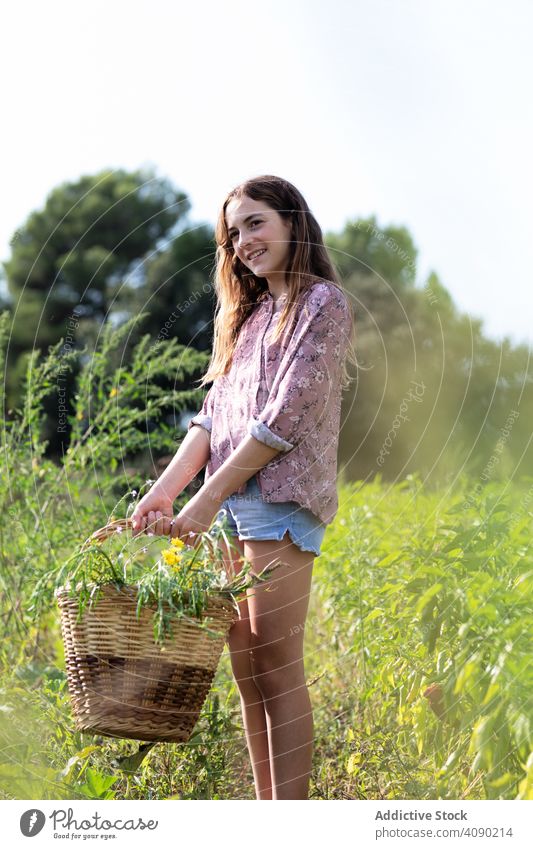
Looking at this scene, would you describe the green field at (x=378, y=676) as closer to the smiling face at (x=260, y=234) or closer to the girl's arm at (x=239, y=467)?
the girl's arm at (x=239, y=467)

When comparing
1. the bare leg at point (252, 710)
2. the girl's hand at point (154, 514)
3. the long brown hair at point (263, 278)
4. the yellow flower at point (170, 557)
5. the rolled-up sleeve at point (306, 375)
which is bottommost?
the bare leg at point (252, 710)

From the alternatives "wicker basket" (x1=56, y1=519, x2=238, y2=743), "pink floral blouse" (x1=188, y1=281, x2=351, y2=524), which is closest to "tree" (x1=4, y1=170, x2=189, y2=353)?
"pink floral blouse" (x1=188, y1=281, x2=351, y2=524)

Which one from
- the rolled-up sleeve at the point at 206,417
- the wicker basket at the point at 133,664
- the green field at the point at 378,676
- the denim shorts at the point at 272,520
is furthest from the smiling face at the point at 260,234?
the wicker basket at the point at 133,664

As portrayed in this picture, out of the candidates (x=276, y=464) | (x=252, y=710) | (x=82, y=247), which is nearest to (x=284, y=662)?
(x=252, y=710)

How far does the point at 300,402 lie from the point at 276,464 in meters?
0.16

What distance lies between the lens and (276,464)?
2207mm

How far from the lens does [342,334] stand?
2258 millimetres

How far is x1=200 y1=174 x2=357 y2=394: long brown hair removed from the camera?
2.34 meters

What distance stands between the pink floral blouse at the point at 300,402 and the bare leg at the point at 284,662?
0.14 meters

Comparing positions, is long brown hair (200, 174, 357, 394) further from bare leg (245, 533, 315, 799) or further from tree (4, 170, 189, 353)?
tree (4, 170, 189, 353)

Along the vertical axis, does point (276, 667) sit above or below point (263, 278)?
below
